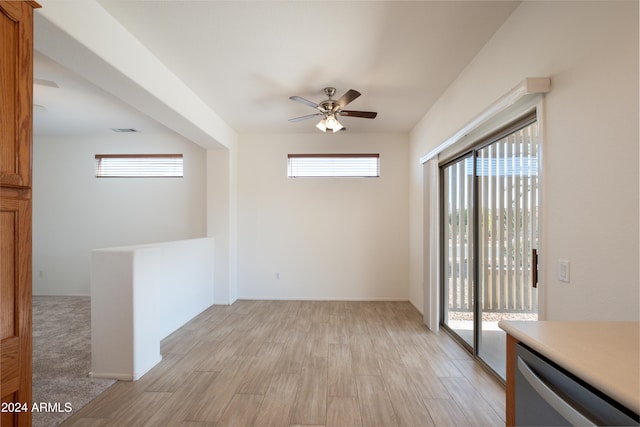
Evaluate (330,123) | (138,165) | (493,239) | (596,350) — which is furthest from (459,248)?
(138,165)

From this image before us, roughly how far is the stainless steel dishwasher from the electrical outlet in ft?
2.79

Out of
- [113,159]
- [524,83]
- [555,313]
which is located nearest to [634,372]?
[555,313]

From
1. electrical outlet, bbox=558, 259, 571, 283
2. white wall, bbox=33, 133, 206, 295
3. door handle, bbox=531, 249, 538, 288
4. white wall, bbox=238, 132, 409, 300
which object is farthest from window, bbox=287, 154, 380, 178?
electrical outlet, bbox=558, 259, 571, 283

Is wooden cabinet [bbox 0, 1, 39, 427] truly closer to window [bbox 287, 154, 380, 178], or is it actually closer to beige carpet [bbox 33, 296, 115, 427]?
beige carpet [bbox 33, 296, 115, 427]

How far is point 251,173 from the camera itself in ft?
16.9

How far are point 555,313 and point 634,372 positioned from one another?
1130 millimetres

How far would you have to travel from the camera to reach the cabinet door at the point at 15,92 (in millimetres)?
Answer: 1225

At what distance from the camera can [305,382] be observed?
245cm

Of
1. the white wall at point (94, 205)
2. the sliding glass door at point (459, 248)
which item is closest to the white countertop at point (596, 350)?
the sliding glass door at point (459, 248)

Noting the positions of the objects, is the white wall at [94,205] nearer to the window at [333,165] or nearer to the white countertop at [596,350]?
the window at [333,165]

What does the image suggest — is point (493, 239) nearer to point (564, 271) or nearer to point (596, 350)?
point (564, 271)

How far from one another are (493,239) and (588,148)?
1.31 metres

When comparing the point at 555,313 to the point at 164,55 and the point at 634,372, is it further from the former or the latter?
the point at 164,55

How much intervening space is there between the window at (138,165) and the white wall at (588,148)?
510 centimetres
